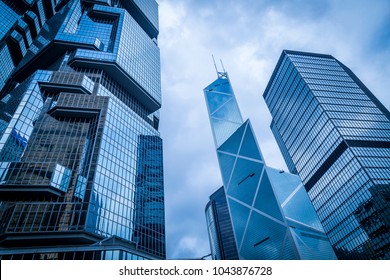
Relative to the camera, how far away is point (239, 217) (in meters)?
64.7

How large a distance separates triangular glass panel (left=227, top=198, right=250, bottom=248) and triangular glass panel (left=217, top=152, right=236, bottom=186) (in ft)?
26.0

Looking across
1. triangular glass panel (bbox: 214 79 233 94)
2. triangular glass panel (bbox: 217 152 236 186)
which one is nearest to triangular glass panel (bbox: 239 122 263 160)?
triangular glass panel (bbox: 217 152 236 186)

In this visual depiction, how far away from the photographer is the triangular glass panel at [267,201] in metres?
54.2

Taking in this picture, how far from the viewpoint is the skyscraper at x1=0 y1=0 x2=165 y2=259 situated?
33.7 meters

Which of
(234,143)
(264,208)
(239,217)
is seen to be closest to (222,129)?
(234,143)

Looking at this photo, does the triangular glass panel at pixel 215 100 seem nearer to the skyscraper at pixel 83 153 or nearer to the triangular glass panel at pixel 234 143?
the triangular glass panel at pixel 234 143

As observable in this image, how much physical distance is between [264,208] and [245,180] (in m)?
10.5

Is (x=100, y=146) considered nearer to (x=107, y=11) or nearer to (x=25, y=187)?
(x=25, y=187)

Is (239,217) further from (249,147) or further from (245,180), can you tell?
(249,147)

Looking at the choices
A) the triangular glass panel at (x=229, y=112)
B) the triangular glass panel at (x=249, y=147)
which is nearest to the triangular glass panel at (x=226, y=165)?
the triangular glass panel at (x=249, y=147)

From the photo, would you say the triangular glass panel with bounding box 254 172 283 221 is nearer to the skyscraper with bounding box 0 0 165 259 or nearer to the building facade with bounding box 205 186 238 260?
the skyscraper with bounding box 0 0 165 259

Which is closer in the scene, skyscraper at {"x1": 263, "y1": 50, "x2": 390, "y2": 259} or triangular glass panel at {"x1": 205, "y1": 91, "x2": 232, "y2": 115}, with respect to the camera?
skyscraper at {"x1": 263, "y1": 50, "x2": 390, "y2": 259}
